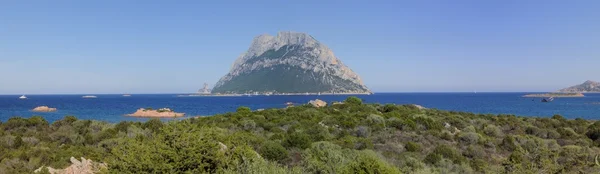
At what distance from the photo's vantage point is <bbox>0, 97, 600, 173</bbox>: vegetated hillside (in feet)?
39.2

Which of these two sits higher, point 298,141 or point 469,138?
point 298,141

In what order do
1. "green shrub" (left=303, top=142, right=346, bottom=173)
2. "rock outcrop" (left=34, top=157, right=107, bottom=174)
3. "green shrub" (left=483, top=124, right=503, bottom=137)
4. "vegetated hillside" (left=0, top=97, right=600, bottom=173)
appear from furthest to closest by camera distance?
"green shrub" (left=483, top=124, right=503, bottom=137) → "rock outcrop" (left=34, top=157, right=107, bottom=174) → "green shrub" (left=303, top=142, right=346, bottom=173) → "vegetated hillside" (left=0, top=97, right=600, bottom=173)

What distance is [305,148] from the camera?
1992 centimetres

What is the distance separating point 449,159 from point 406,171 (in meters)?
4.34

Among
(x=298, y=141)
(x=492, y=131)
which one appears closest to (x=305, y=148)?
(x=298, y=141)

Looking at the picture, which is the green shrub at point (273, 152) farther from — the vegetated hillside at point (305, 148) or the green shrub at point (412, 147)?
the green shrub at point (412, 147)

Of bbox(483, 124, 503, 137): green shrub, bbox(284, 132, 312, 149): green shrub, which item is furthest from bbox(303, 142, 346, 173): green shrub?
bbox(483, 124, 503, 137): green shrub

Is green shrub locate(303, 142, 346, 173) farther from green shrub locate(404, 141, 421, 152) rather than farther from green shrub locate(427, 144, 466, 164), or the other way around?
green shrub locate(404, 141, 421, 152)

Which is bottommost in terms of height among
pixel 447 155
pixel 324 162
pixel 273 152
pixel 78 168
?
pixel 447 155

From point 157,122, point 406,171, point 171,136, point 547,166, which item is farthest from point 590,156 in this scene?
point 157,122

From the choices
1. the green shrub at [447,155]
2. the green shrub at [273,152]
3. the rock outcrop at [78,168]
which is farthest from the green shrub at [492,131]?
the rock outcrop at [78,168]

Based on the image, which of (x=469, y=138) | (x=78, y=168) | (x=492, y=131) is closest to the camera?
(x=78, y=168)

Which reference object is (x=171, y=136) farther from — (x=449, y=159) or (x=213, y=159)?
(x=449, y=159)

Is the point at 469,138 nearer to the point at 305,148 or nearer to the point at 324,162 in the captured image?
the point at 305,148
